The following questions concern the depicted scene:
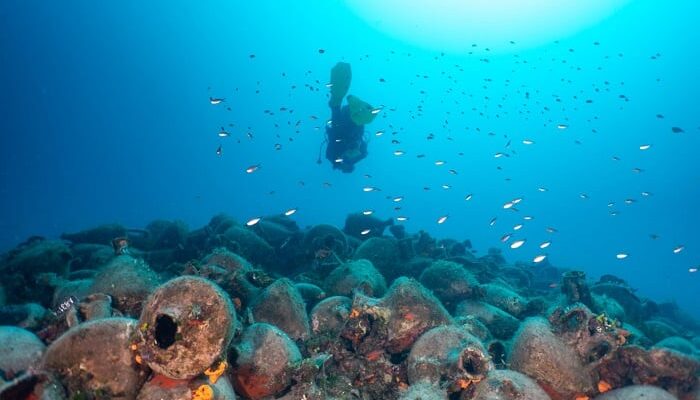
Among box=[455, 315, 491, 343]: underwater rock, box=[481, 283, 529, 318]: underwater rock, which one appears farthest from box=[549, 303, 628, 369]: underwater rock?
box=[481, 283, 529, 318]: underwater rock

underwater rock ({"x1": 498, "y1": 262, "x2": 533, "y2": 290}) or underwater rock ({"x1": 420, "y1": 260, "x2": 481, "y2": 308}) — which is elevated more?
underwater rock ({"x1": 420, "y1": 260, "x2": 481, "y2": 308})

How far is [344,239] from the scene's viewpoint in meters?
14.7

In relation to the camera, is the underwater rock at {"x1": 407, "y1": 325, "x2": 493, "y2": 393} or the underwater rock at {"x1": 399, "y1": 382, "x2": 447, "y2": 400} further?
the underwater rock at {"x1": 407, "y1": 325, "x2": 493, "y2": 393}

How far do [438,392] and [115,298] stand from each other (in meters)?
4.91

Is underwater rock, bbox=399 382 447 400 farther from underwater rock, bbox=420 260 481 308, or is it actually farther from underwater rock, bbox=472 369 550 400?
underwater rock, bbox=420 260 481 308

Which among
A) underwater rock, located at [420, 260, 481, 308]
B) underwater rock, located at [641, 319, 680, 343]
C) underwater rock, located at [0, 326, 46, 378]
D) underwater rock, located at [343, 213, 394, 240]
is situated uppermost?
underwater rock, located at [0, 326, 46, 378]

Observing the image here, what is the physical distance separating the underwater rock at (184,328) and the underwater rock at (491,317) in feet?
18.9

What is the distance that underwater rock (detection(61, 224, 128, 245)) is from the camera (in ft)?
50.8

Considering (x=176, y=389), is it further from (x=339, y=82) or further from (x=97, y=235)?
(x=339, y=82)

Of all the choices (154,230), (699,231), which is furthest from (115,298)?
(699,231)

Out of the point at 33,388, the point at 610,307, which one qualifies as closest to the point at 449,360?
the point at 33,388

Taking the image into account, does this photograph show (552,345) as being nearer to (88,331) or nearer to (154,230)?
(88,331)

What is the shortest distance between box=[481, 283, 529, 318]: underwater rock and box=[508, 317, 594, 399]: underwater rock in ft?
12.1

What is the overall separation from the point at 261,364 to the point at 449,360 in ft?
8.61
